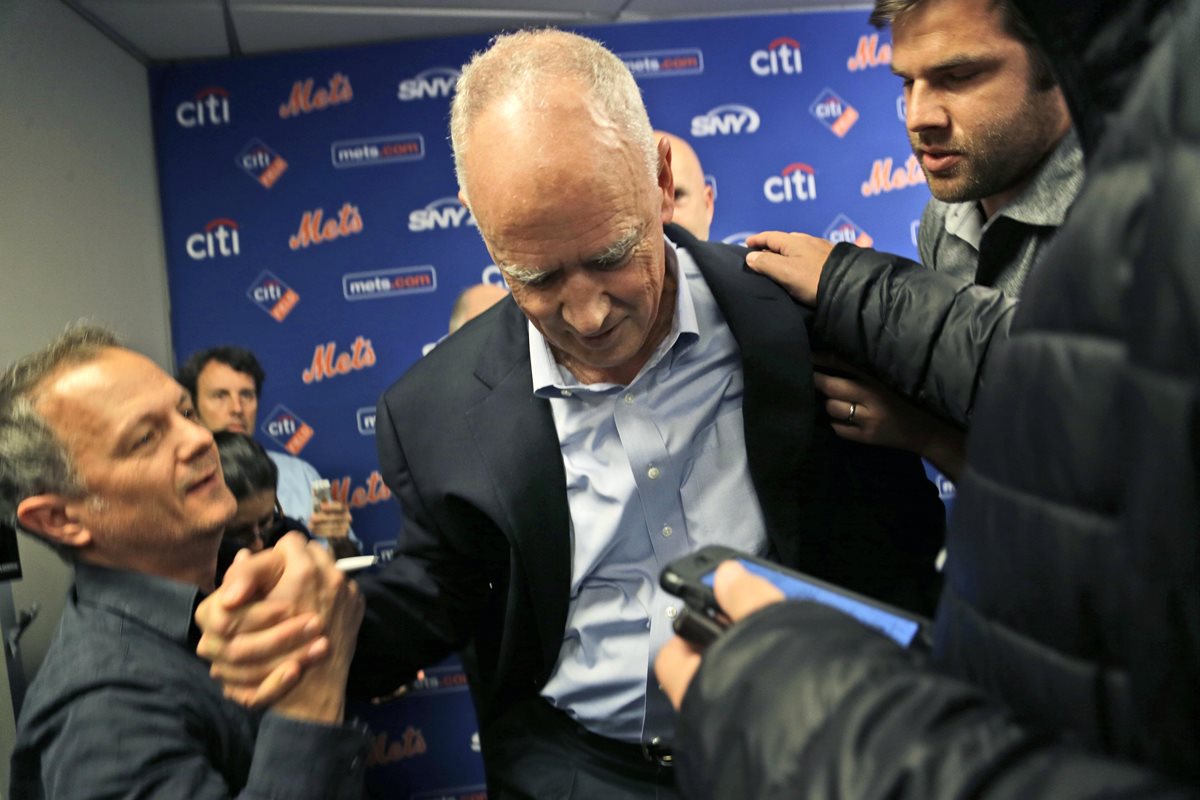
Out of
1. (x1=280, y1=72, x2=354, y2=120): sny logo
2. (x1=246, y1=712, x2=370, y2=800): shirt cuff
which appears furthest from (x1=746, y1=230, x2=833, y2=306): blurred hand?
(x1=280, y1=72, x2=354, y2=120): sny logo

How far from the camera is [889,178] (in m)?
4.41

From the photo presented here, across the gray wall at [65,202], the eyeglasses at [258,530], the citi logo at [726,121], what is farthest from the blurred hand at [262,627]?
the citi logo at [726,121]

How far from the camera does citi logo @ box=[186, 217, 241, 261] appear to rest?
4.12 m

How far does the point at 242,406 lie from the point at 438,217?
4.11 feet

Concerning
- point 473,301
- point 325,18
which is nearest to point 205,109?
point 325,18

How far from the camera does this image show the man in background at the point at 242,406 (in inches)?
146

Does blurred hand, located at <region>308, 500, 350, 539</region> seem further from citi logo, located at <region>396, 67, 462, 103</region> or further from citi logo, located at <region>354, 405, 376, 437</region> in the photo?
citi logo, located at <region>396, 67, 462, 103</region>

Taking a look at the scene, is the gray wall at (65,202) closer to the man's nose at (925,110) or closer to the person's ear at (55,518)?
the person's ear at (55,518)

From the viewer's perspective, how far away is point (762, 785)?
50cm

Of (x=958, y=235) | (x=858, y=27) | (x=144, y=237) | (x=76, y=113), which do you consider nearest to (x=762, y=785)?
(x=958, y=235)

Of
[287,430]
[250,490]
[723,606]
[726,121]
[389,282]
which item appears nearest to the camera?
[723,606]

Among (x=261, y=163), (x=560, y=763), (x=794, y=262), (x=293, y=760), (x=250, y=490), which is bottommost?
(x=560, y=763)

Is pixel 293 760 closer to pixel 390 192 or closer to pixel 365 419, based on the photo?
pixel 365 419

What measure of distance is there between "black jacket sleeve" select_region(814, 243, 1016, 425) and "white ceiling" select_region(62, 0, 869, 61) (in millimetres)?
3241
